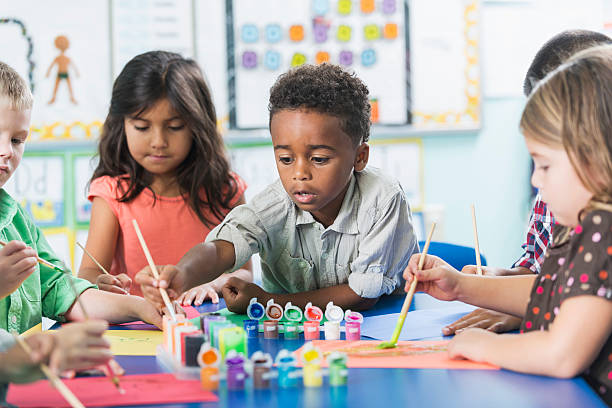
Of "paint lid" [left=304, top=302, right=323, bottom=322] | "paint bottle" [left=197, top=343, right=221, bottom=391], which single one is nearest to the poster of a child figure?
"paint lid" [left=304, top=302, right=323, bottom=322]

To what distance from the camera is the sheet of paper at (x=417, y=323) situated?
1.06 metres

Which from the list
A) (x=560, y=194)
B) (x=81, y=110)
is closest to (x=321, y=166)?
(x=560, y=194)

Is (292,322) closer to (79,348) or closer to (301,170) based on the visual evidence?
(301,170)

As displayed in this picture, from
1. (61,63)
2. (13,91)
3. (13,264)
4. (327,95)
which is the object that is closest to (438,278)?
(327,95)

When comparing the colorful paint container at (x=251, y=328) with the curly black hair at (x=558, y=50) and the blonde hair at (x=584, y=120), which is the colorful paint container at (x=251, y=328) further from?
the curly black hair at (x=558, y=50)

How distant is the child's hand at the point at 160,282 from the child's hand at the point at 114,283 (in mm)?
245

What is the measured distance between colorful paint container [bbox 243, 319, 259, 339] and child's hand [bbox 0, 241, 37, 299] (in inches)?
13.3

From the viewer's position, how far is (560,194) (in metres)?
0.85

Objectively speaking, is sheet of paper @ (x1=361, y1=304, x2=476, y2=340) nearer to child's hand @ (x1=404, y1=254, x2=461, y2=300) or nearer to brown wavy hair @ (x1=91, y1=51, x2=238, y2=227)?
child's hand @ (x1=404, y1=254, x2=461, y2=300)

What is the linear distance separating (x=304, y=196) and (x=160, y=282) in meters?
0.36

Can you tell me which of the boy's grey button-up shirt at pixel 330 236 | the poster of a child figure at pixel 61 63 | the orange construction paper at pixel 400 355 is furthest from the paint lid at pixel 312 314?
the poster of a child figure at pixel 61 63

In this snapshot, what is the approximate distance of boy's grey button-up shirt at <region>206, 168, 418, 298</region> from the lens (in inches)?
Result: 54.0

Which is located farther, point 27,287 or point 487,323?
point 27,287

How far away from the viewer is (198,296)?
1.39 metres
